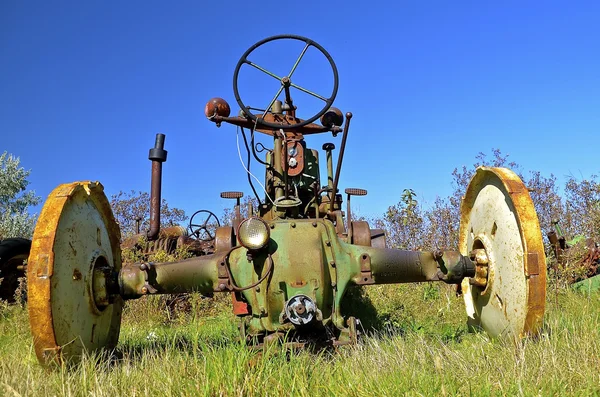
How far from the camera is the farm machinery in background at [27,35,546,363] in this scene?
2621 mm

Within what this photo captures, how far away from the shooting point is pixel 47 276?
2412 millimetres

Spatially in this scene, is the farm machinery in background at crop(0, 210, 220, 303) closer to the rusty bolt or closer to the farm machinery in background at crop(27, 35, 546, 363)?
the farm machinery in background at crop(27, 35, 546, 363)

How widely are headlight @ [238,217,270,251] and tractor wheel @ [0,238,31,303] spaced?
3.43 m

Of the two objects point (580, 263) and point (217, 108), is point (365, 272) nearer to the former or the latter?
point (217, 108)

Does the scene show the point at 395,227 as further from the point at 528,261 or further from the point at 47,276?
the point at 47,276

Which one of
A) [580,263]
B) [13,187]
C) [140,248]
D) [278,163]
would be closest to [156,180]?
[140,248]

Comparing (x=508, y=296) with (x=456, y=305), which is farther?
(x=456, y=305)

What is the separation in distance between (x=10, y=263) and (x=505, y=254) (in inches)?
193

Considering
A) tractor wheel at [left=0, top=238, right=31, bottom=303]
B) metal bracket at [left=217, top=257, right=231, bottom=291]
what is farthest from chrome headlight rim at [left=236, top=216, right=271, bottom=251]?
tractor wheel at [left=0, top=238, right=31, bottom=303]

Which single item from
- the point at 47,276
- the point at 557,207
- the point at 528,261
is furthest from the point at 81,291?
the point at 557,207

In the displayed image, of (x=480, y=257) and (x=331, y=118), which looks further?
(x=331, y=118)

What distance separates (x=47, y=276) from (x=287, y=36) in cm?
219

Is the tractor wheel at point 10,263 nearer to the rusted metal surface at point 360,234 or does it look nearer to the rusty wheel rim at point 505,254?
the rusted metal surface at point 360,234

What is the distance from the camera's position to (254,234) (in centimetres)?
283
